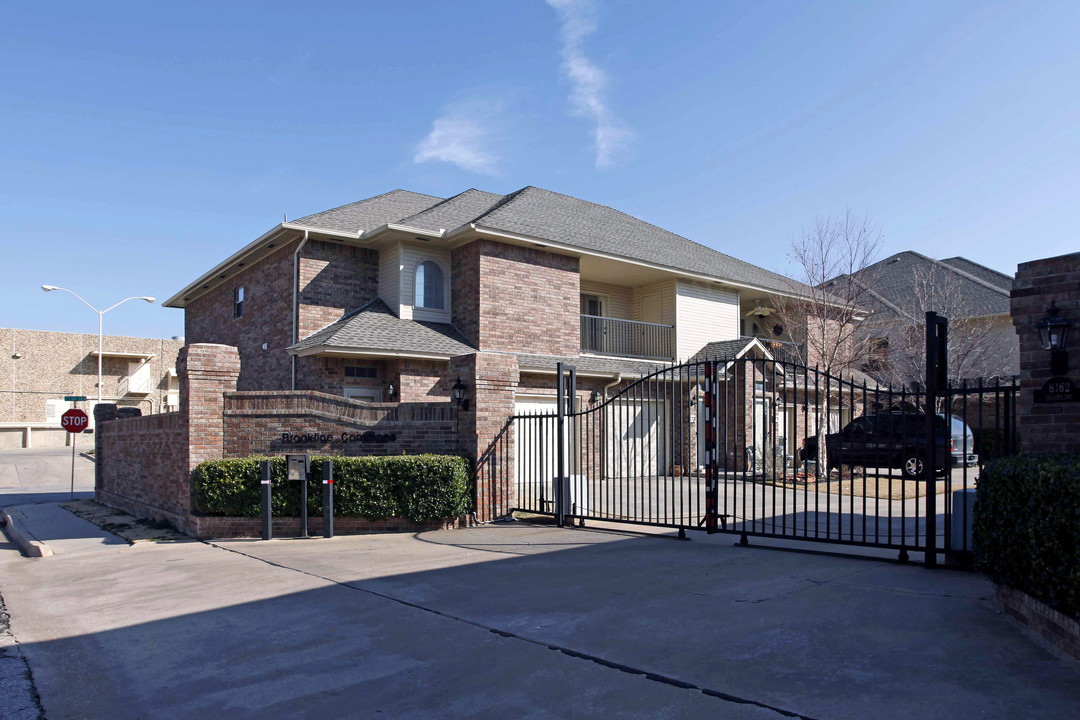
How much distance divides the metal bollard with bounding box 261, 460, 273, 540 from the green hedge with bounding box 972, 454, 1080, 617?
9.19m

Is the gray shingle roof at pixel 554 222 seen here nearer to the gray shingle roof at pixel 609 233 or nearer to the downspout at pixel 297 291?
the gray shingle roof at pixel 609 233

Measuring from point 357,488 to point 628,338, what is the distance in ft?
41.7

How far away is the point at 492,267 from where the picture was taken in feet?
60.8

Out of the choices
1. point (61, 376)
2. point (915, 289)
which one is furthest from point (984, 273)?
point (61, 376)

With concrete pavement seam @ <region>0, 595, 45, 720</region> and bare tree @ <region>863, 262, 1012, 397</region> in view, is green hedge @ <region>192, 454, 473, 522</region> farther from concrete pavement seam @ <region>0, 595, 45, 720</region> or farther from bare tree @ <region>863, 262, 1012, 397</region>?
bare tree @ <region>863, 262, 1012, 397</region>

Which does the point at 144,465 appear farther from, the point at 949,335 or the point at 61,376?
the point at 61,376

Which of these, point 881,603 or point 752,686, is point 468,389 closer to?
point 881,603

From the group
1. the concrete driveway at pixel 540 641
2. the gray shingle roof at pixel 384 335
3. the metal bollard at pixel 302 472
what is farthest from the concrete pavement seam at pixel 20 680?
the gray shingle roof at pixel 384 335

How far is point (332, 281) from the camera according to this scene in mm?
18578

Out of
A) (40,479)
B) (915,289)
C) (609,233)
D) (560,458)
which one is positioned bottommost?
(40,479)

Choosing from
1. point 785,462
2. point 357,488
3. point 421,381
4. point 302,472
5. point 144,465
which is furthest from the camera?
point 421,381

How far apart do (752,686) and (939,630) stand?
194 centimetres

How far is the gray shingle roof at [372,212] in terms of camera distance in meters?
18.5

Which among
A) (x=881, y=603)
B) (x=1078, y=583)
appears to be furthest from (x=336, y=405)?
(x=1078, y=583)
